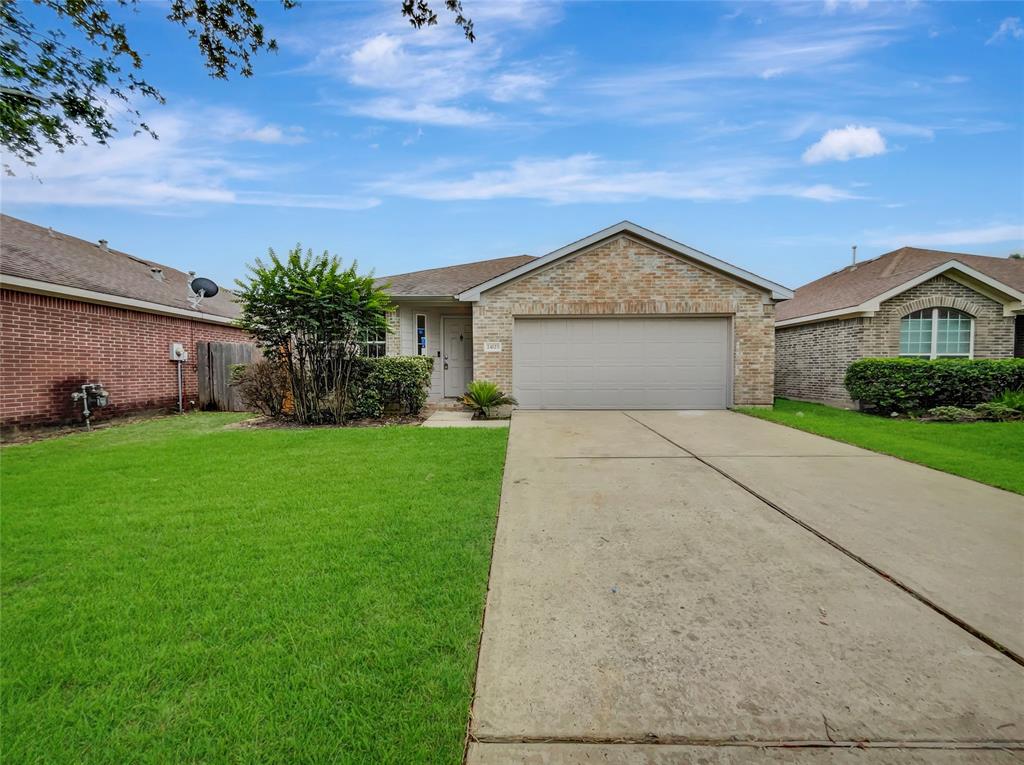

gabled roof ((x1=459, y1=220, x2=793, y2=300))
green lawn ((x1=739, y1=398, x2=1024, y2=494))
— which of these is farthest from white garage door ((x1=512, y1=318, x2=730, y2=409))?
green lawn ((x1=739, y1=398, x2=1024, y2=494))

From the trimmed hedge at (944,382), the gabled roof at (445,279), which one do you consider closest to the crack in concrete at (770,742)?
the gabled roof at (445,279)

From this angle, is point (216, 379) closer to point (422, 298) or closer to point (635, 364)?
point (422, 298)

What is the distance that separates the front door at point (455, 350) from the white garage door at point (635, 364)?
2.97 metres

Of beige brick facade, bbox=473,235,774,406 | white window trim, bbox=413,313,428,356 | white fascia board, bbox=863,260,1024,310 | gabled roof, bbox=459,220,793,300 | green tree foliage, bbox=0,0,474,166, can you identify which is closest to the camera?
green tree foliage, bbox=0,0,474,166

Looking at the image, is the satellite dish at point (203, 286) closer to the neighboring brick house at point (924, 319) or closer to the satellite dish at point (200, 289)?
the satellite dish at point (200, 289)

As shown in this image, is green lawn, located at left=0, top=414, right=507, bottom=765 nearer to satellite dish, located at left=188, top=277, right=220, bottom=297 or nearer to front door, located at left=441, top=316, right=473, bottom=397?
front door, located at left=441, top=316, right=473, bottom=397

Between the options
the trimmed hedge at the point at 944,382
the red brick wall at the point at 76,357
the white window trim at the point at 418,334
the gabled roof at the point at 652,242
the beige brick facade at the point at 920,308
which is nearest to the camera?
Result: the red brick wall at the point at 76,357

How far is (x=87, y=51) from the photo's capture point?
196 inches

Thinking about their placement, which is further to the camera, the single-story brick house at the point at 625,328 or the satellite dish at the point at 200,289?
the satellite dish at the point at 200,289

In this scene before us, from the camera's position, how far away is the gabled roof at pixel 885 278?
1113 centimetres

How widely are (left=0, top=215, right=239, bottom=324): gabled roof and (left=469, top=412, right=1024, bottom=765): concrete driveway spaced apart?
967cm

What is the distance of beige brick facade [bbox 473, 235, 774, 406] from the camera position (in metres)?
10.5

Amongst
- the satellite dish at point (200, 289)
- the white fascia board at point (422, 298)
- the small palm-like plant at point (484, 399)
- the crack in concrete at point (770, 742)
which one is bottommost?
the crack in concrete at point (770, 742)

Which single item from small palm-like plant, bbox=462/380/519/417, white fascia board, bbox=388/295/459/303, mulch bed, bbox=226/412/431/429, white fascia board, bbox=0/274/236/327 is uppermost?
white fascia board, bbox=388/295/459/303
